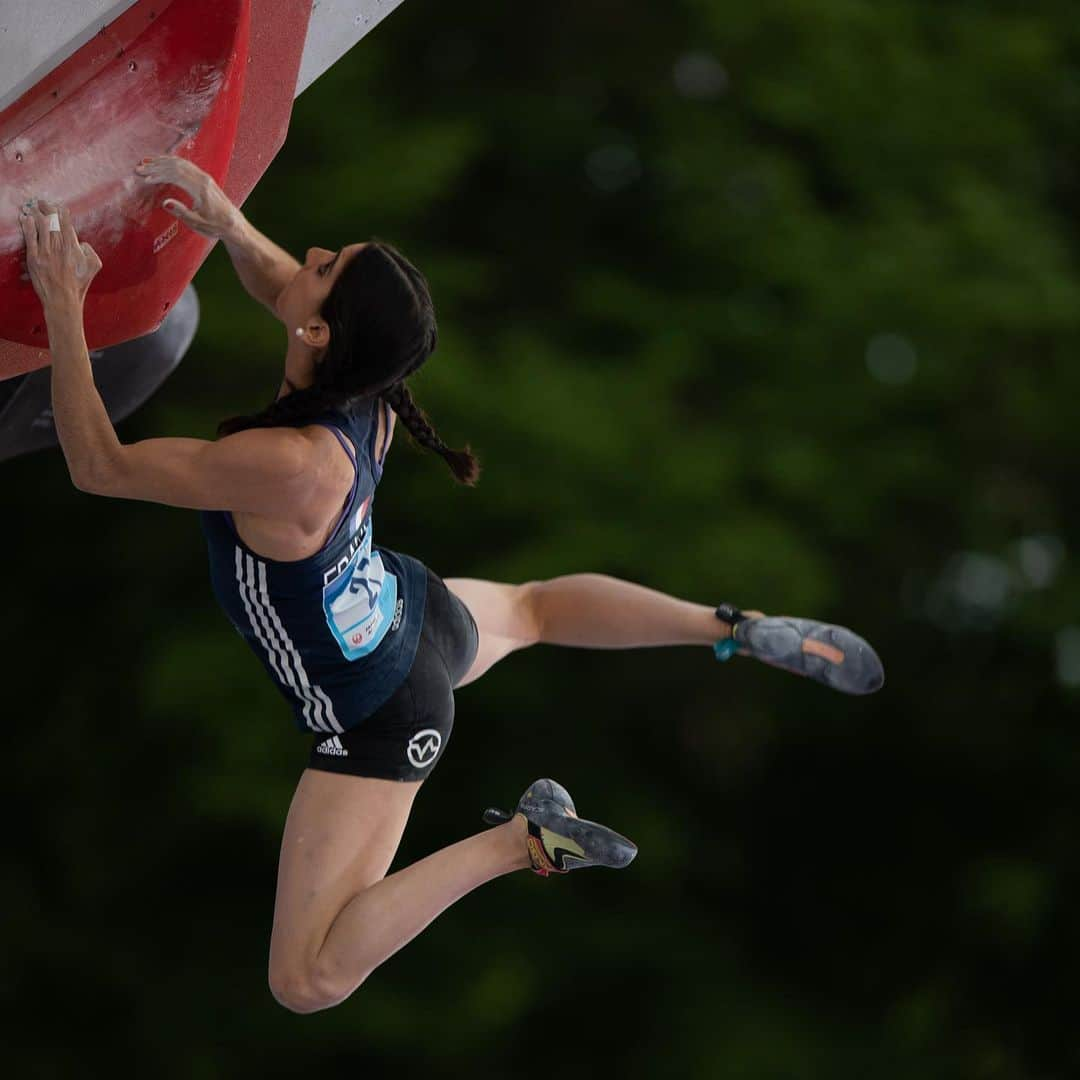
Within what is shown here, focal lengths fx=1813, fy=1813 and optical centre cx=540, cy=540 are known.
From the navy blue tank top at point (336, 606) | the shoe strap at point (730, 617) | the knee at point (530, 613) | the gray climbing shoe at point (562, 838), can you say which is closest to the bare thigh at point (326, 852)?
the navy blue tank top at point (336, 606)

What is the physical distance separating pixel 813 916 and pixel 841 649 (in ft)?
14.8

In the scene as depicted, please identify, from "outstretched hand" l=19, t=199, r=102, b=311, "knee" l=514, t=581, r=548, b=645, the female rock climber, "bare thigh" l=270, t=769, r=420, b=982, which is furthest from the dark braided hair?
"knee" l=514, t=581, r=548, b=645

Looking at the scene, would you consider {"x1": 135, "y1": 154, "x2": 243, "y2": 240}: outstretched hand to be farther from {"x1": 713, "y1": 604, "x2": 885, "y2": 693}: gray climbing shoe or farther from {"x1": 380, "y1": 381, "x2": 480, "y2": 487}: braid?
{"x1": 713, "y1": 604, "x2": 885, "y2": 693}: gray climbing shoe

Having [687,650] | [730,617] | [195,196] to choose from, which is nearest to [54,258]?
[195,196]

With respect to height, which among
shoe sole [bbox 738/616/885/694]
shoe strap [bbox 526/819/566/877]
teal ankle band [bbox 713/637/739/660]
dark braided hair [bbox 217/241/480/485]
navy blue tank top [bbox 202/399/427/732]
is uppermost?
dark braided hair [bbox 217/241/480/485]

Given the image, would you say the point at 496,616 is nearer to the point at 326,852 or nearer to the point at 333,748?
the point at 333,748

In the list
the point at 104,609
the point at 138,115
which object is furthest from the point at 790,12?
the point at 138,115

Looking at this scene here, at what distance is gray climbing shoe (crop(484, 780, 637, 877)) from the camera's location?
2.99 m

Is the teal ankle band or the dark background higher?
the teal ankle band

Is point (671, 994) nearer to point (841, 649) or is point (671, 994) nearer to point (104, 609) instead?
point (104, 609)

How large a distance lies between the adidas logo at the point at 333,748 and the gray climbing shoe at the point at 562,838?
34 cm

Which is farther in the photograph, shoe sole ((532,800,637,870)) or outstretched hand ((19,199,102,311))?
shoe sole ((532,800,637,870))

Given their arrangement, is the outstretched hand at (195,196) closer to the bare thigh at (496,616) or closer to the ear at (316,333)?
the ear at (316,333)

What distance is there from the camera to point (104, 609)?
729 cm
